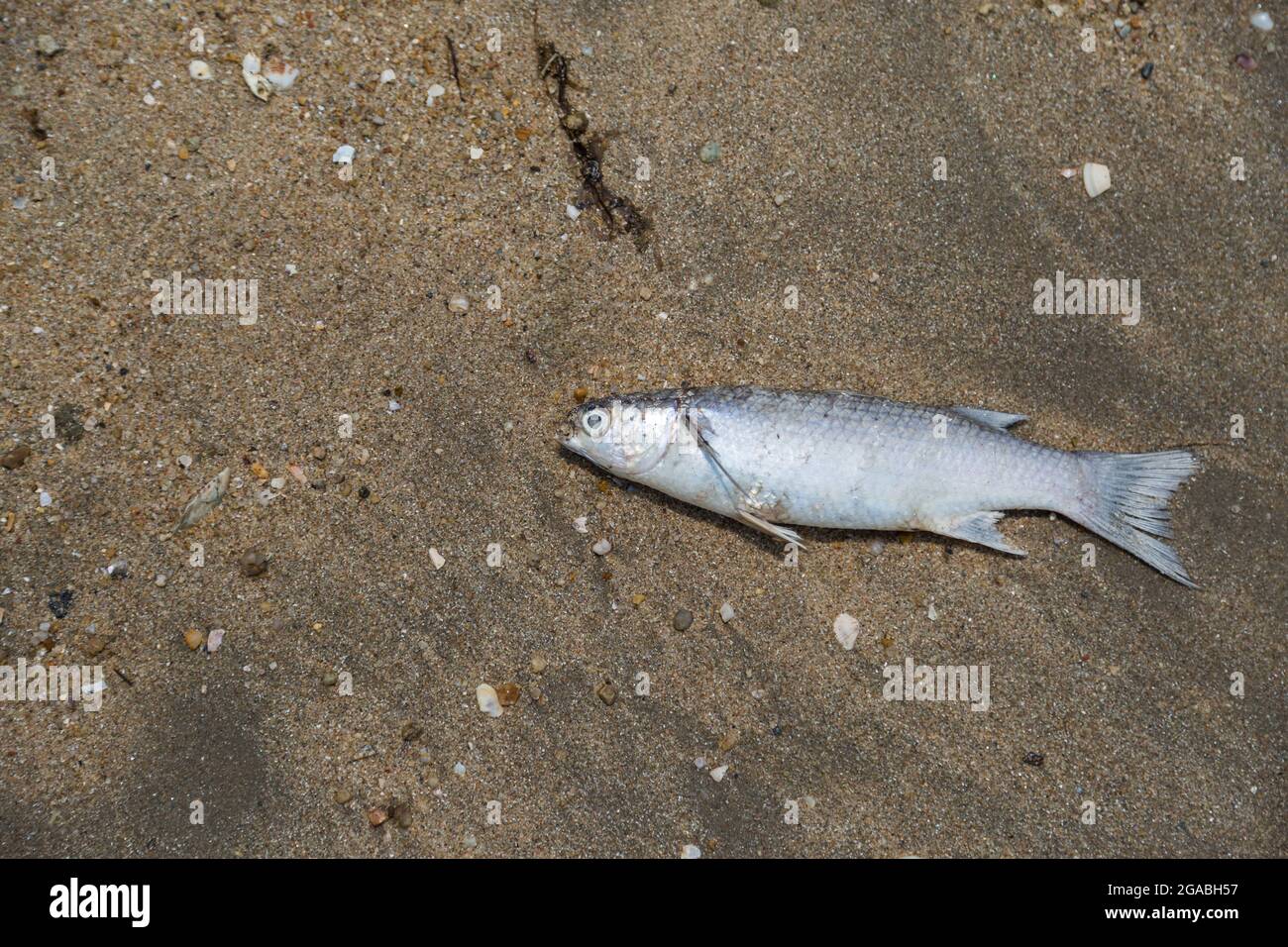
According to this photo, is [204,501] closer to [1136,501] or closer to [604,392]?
[604,392]

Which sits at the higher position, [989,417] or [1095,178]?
[1095,178]

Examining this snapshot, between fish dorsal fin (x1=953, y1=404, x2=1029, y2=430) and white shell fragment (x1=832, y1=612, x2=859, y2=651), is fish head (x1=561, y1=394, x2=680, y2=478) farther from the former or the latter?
fish dorsal fin (x1=953, y1=404, x2=1029, y2=430)

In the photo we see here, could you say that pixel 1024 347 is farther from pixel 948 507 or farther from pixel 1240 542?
pixel 1240 542

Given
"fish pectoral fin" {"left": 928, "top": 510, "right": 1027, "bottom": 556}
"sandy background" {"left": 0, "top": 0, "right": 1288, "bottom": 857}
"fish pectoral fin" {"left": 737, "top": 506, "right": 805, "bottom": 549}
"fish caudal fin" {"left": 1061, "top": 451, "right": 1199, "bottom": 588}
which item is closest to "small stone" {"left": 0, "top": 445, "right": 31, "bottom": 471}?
"sandy background" {"left": 0, "top": 0, "right": 1288, "bottom": 857}

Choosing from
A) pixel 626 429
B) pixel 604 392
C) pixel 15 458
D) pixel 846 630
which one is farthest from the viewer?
pixel 604 392

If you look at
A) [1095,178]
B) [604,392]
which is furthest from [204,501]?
[1095,178]
